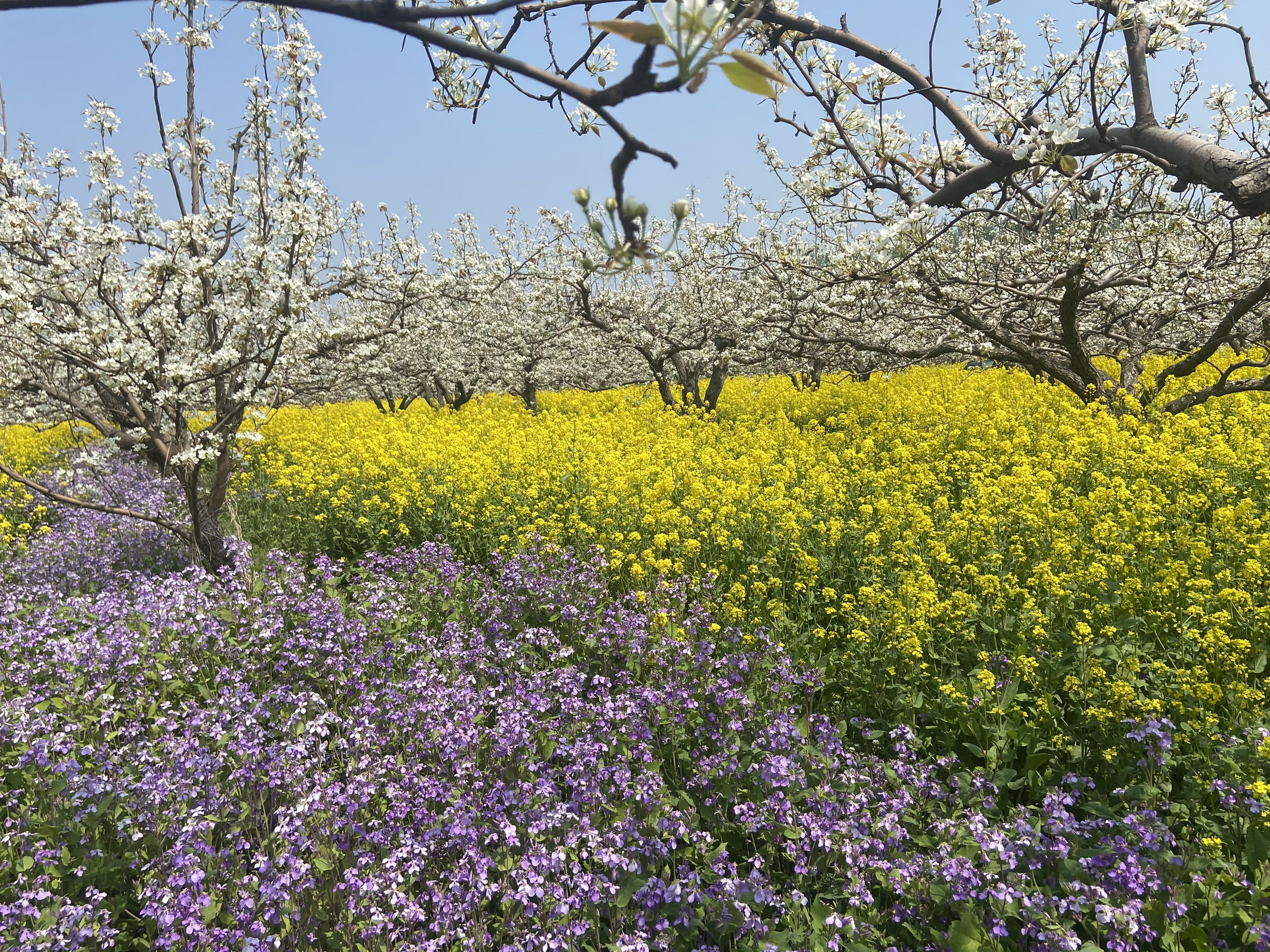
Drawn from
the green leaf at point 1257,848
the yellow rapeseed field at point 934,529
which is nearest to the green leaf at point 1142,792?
the yellow rapeseed field at point 934,529

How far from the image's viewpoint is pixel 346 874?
3.12 metres

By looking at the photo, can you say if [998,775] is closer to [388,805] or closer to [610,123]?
[388,805]

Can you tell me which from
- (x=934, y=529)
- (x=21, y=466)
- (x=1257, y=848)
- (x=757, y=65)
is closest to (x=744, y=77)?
(x=757, y=65)

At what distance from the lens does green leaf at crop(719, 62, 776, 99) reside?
669 millimetres

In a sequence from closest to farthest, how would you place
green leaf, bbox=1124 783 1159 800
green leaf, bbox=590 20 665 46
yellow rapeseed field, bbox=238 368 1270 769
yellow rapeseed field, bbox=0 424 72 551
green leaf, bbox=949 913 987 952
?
1. green leaf, bbox=590 20 665 46
2. green leaf, bbox=949 913 987 952
3. green leaf, bbox=1124 783 1159 800
4. yellow rapeseed field, bbox=238 368 1270 769
5. yellow rapeseed field, bbox=0 424 72 551

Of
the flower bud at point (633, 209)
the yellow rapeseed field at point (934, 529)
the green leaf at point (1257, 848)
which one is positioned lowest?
the green leaf at point (1257, 848)

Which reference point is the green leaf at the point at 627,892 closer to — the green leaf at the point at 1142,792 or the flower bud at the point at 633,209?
the green leaf at the point at 1142,792

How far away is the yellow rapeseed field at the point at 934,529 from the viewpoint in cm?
434

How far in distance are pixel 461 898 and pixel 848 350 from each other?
49.7 feet

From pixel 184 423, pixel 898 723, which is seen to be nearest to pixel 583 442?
pixel 184 423

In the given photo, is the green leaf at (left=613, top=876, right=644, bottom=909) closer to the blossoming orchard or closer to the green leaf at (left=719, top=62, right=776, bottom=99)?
the blossoming orchard

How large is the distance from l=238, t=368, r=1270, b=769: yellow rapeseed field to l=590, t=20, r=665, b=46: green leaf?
4.21m

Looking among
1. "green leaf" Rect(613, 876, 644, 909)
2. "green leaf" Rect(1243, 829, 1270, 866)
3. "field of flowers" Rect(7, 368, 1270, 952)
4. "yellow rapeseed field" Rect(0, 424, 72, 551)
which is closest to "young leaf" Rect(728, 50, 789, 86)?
"field of flowers" Rect(7, 368, 1270, 952)

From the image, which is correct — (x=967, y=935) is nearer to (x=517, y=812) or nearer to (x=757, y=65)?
(x=517, y=812)
